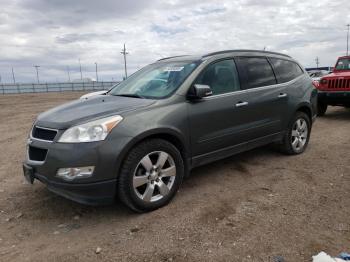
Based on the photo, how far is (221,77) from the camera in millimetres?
4406

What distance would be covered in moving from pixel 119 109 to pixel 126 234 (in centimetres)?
129

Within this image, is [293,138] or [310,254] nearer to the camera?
[310,254]

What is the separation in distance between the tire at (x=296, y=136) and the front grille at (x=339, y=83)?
4.20 metres

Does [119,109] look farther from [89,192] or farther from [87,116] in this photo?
[89,192]

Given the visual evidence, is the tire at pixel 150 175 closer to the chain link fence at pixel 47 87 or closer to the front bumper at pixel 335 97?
the front bumper at pixel 335 97

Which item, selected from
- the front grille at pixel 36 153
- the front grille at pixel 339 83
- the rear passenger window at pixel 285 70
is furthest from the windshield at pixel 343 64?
the front grille at pixel 36 153

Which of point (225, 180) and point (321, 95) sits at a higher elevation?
Result: point (321, 95)

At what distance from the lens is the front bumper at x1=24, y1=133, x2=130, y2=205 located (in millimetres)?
3188

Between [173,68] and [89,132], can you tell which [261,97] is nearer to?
Result: [173,68]

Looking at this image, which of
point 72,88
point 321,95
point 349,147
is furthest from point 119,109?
point 72,88

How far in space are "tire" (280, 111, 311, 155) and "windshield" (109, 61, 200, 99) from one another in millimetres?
2227

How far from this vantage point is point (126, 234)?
10.7 feet

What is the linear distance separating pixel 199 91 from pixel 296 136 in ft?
8.53

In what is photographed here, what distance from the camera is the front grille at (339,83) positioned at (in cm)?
916
